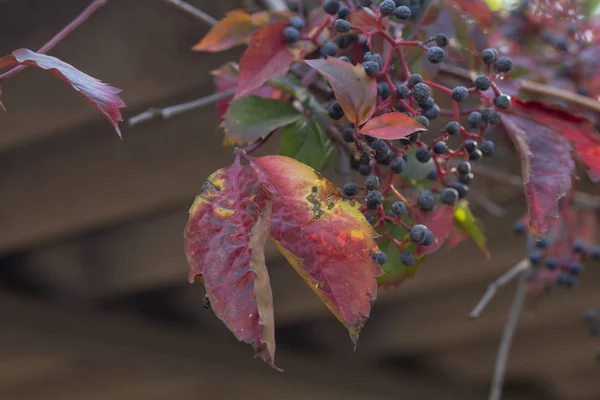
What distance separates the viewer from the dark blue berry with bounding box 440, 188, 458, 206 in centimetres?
55

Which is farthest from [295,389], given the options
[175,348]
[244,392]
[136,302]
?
[136,302]

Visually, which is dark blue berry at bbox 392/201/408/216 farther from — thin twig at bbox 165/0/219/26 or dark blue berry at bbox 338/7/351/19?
thin twig at bbox 165/0/219/26

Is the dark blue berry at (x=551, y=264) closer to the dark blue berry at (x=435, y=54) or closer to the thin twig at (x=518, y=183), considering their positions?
the thin twig at (x=518, y=183)

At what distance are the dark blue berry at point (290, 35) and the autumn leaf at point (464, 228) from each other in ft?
0.67

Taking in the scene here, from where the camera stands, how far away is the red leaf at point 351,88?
446 millimetres

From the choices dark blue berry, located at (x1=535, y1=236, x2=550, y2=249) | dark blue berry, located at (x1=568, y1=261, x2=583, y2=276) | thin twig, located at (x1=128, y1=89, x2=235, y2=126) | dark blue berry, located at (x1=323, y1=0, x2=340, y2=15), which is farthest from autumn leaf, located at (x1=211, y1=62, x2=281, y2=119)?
dark blue berry, located at (x1=568, y1=261, x2=583, y2=276)

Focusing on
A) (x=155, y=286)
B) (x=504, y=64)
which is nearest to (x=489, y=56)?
(x=504, y=64)

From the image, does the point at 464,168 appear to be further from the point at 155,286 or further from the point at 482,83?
the point at 155,286

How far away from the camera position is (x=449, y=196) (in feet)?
1.79

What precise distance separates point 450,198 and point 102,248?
1.28 meters

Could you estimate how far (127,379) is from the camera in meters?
2.03

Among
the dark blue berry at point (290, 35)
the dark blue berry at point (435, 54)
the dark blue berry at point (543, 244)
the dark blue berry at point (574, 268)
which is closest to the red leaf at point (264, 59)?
the dark blue berry at point (290, 35)

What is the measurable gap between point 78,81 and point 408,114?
0.23 m

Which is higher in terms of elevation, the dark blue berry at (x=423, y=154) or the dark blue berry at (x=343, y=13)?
the dark blue berry at (x=343, y=13)
